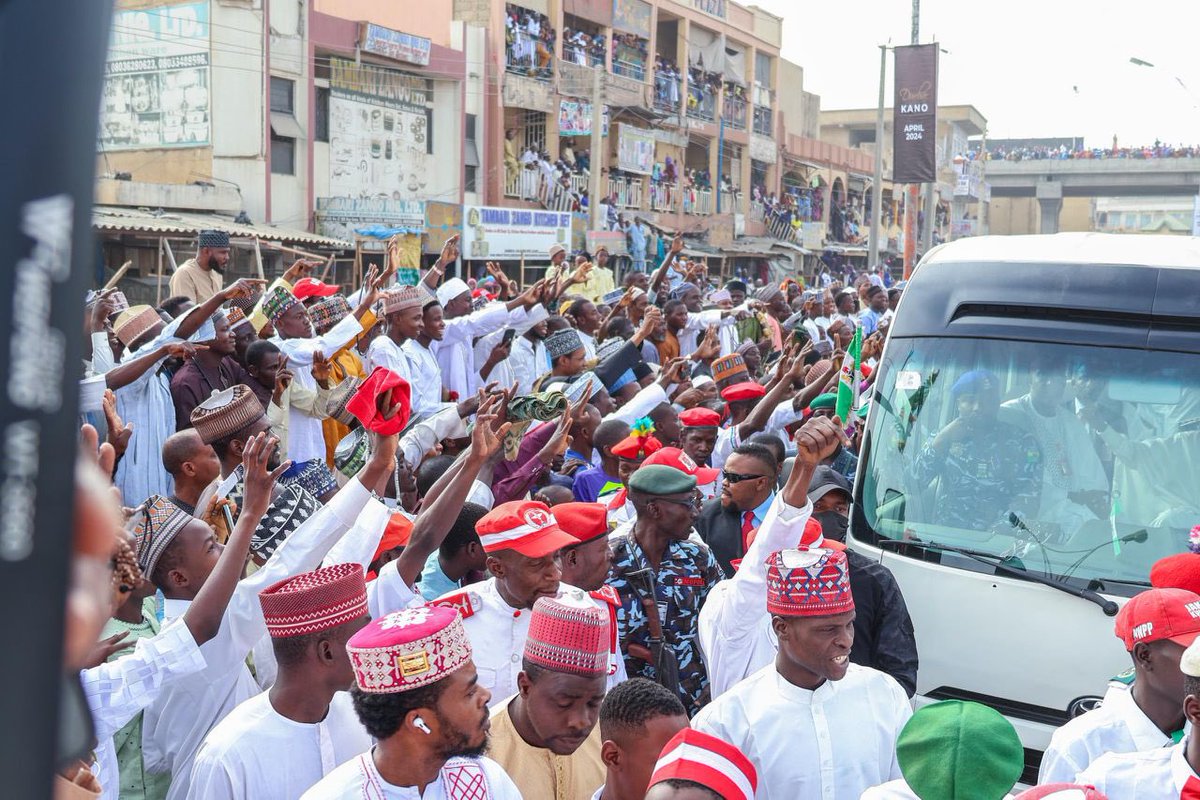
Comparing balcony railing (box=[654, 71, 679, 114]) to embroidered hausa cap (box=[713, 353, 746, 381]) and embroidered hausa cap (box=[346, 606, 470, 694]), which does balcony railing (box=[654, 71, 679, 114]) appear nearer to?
embroidered hausa cap (box=[713, 353, 746, 381])

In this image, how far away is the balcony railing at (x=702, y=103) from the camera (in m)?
39.2

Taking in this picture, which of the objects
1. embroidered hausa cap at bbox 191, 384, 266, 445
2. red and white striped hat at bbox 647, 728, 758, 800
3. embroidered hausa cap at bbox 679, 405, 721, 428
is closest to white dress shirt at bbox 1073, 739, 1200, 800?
red and white striped hat at bbox 647, 728, 758, 800

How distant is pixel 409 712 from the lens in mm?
2803

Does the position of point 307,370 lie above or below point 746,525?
above

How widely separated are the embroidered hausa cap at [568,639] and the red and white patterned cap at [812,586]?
59 cm

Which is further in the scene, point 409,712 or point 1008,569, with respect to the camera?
point 1008,569

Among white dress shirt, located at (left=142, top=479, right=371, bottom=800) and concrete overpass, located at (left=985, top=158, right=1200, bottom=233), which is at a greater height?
concrete overpass, located at (left=985, top=158, right=1200, bottom=233)

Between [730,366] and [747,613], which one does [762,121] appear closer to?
[730,366]

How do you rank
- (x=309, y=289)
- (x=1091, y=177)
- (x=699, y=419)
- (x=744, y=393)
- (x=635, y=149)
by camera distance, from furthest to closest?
(x=1091, y=177) → (x=635, y=149) → (x=309, y=289) → (x=744, y=393) → (x=699, y=419)

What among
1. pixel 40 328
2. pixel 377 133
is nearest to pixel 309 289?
pixel 40 328

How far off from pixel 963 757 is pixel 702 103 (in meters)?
38.8

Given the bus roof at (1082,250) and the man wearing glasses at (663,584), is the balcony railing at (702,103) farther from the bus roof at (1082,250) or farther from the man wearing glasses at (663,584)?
the man wearing glasses at (663,584)

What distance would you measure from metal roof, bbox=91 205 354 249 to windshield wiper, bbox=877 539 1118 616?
12.4 meters

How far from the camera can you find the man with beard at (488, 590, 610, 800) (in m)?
3.37
